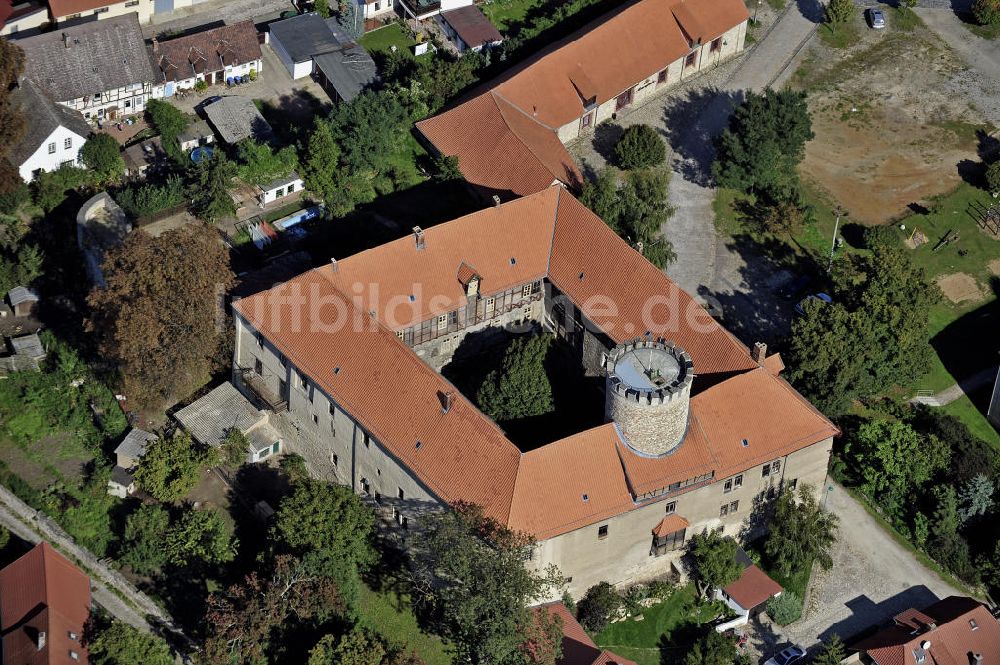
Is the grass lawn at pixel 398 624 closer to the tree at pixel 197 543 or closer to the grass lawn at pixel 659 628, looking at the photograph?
the tree at pixel 197 543

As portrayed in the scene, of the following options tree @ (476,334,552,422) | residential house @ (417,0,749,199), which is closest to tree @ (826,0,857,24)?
residential house @ (417,0,749,199)

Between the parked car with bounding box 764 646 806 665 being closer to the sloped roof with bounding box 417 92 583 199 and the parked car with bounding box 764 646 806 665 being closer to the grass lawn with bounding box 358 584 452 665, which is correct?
the grass lawn with bounding box 358 584 452 665

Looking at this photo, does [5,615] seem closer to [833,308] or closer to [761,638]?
[761,638]

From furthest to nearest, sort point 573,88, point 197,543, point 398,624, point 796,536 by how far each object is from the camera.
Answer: point 573,88 → point 796,536 → point 197,543 → point 398,624

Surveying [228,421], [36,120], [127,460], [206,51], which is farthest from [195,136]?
[127,460]

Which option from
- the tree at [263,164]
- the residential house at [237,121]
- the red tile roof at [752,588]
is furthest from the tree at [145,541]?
the red tile roof at [752,588]

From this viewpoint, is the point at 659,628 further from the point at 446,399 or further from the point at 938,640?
the point at 446,399
